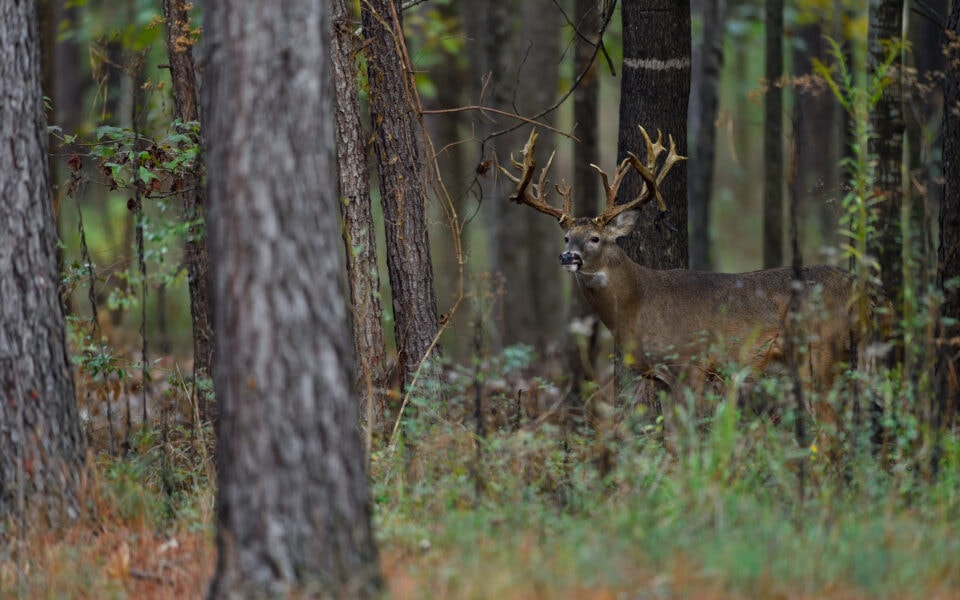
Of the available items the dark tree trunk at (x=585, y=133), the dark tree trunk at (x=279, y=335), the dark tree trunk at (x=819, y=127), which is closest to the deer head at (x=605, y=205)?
the dark tree trunk at (x=585, y=133)

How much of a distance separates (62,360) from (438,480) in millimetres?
2200

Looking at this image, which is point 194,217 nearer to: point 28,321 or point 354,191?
point 354,191

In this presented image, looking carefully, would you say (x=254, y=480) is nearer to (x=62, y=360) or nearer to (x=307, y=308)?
(x=307, y=308)

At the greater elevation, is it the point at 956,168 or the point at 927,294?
the point at 956,168

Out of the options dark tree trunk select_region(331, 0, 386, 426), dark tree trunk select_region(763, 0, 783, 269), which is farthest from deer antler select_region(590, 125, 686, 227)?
dark tree trunk select_region(763, 0, 783, 269)

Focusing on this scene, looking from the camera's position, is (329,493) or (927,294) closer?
(329,493)

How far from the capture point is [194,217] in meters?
8.10

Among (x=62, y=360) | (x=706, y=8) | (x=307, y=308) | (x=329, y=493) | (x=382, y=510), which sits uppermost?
(x=706, y=8)

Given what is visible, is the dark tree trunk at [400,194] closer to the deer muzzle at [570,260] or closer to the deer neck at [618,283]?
the deer muzzle at [570,260]

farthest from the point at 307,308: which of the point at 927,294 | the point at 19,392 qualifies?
the point at 927,294

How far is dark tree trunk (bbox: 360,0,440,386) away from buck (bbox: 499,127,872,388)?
3.58 ft

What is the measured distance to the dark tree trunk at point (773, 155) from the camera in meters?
13.2

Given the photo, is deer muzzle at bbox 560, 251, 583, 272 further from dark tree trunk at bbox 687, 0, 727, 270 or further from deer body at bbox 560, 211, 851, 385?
dark tree trunk at bbox 687, 0, 727, 270

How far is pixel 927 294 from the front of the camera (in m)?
6.33
